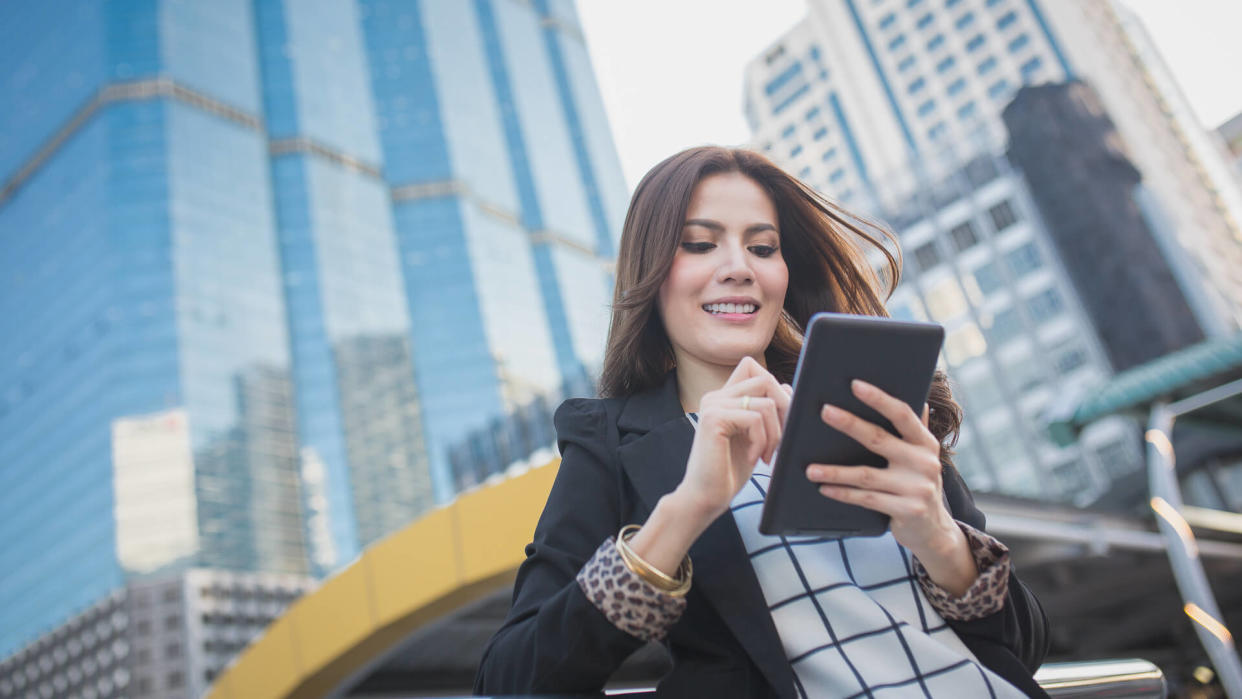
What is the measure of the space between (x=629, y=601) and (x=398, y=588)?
7.94 m

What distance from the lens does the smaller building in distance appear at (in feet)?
217

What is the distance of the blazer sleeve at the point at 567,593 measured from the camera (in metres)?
1.18

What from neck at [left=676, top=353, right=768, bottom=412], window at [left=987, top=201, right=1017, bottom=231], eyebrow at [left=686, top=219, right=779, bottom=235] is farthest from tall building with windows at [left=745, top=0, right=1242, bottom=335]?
neck at [left=676, top=353, right=768, bottom=412]

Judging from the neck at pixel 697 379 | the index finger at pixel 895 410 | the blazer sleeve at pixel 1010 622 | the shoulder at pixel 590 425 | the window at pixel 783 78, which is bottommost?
the blazer sleeve at pixel 1010 622

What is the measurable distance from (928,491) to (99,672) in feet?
269

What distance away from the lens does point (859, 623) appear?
135cm

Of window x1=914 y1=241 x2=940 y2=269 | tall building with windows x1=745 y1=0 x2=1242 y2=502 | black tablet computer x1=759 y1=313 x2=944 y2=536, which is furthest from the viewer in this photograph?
window x1=914 y1=241 x2=940 y2=269

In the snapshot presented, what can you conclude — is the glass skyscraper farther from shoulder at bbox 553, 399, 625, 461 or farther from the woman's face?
shoulder at bbox 553, 399, 625, 461

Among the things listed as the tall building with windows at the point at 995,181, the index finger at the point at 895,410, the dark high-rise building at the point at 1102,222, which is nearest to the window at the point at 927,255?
the tall building with windows at the point at 995,181

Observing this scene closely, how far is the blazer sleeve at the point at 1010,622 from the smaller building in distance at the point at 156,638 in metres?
74.8

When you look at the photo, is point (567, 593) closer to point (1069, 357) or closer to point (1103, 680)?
point (1103, 680)

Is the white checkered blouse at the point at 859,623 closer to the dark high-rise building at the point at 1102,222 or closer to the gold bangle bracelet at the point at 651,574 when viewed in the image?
the gold bangle bracelet at the point at 651,574

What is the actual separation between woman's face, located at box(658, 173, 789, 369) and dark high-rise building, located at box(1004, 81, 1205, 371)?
100.0ft

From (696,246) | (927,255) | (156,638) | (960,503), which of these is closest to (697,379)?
(696,246)
